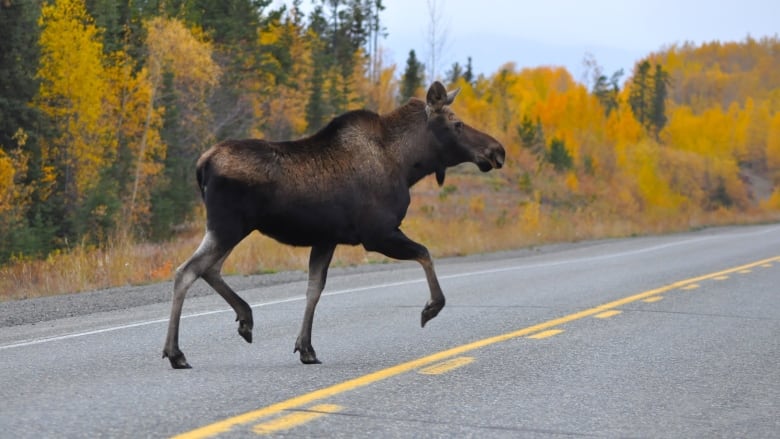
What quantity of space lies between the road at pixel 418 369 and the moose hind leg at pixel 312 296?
0.16 m

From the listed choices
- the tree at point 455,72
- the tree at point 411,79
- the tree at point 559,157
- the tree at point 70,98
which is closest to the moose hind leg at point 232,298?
the tree at point 70,98

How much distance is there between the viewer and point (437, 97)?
23.4 feet

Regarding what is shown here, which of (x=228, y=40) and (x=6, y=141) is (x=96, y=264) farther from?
(x=228, y=40)

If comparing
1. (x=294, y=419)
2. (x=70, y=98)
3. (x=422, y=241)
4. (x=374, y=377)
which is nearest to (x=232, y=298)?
(x=374, y=377)

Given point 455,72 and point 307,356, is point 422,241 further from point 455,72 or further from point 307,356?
point 455,72

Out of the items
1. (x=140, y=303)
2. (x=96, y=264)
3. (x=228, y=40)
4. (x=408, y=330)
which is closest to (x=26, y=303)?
(x=140, y=303)

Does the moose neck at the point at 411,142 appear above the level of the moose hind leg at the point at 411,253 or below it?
A: above

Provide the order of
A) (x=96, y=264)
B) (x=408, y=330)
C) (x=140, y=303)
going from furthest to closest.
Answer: (x=96, y=264), (x=140, y=303), (x=408, y=330)

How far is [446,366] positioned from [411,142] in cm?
173

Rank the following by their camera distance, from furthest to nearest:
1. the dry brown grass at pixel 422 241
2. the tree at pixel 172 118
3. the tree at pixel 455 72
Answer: the tree at pixel 455 72 → the tree at pixel 172 118 → the dry brown grass at pixel 422 241

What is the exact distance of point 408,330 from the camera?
8.46 meters

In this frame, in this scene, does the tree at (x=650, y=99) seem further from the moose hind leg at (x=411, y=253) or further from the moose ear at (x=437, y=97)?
the moose hind leg at (x=411, y=253)

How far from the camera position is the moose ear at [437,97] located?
7.03 m

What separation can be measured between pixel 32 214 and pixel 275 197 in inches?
1147
